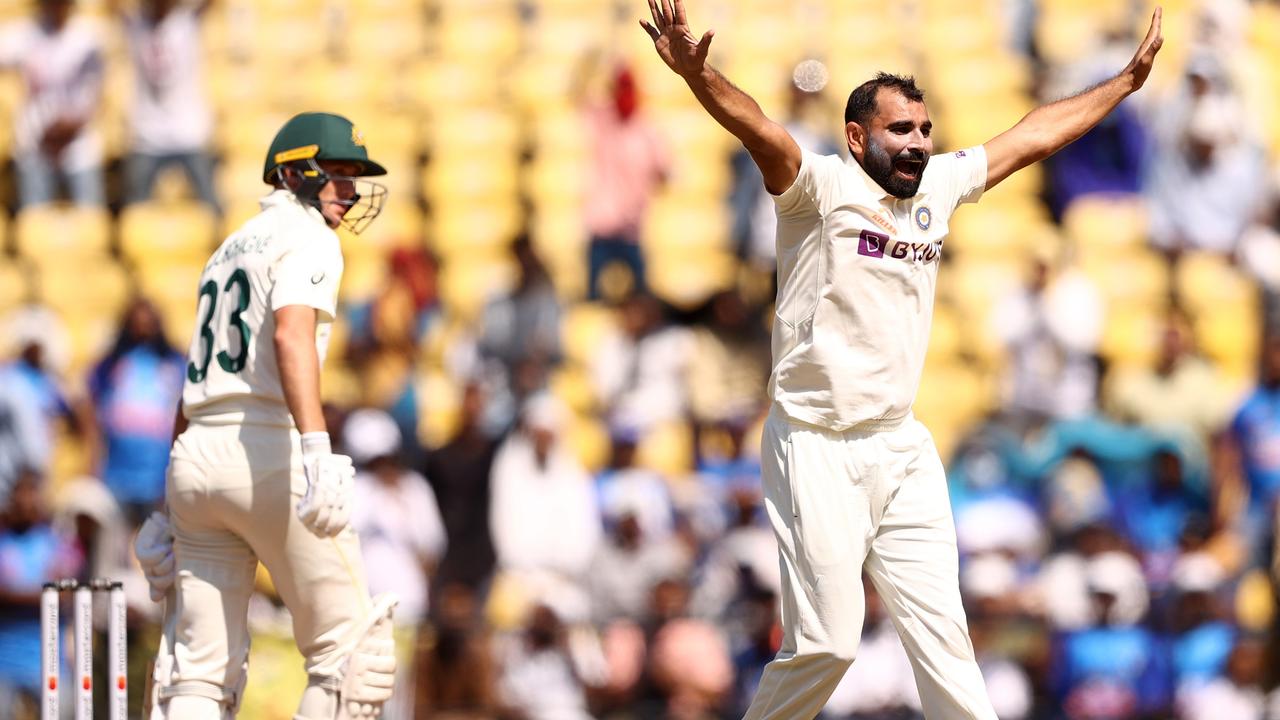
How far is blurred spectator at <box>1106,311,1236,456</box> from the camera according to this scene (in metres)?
9.80

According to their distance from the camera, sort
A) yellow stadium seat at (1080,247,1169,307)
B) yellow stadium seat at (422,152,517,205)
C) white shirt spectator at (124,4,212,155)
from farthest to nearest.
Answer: yellow stadium seat at (422,152,517,205) < white shirt spectator at (124,4,212,155) < yellow stadium seat at (1080,247,1169,307)

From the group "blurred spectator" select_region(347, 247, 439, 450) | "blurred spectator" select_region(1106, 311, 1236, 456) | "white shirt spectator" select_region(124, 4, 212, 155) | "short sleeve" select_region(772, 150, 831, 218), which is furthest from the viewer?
"white shirt spectator" select_region(124, 4, 212, 155)

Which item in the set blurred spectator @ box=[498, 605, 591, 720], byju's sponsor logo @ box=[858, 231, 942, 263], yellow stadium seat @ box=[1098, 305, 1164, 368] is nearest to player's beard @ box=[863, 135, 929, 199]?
byju's sponsor logo @ box=[858, 231, 942, 263]

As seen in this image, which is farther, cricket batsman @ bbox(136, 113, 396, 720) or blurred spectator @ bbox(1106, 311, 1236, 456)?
blurred spectator @ bbox(1106, 311, 1236, 456)

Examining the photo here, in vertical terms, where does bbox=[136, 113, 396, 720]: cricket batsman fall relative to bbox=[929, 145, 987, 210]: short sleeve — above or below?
below

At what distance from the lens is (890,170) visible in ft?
16.1

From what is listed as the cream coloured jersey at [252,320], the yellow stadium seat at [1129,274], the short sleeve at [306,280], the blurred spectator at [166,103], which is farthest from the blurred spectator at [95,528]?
the yellow stadium seat at [1129,274]

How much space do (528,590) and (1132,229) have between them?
4443mm

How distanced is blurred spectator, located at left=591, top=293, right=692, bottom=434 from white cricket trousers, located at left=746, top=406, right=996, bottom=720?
5257 mm

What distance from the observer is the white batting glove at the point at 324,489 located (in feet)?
16.0

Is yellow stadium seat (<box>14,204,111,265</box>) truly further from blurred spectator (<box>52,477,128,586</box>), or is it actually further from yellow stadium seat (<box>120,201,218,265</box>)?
blurred spectator (<box>52,477,128,586</box>)

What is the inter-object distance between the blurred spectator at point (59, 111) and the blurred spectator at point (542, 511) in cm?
380

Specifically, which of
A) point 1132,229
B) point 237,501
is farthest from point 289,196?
point 1132,229

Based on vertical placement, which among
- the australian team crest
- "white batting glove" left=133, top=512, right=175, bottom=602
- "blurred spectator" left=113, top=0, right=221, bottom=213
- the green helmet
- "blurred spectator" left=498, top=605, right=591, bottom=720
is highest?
"blurred spectator" left=113, top=0, right=221, bottom=213
